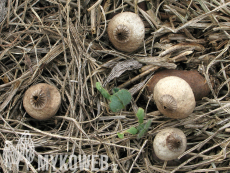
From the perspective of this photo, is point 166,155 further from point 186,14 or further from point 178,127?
point 186,14

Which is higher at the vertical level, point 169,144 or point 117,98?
point 117,98

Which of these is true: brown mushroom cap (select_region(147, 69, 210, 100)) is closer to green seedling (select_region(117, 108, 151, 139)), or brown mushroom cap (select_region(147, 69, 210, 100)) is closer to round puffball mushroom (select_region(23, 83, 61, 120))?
green seedling (select_region(117, 108, 151, 139))

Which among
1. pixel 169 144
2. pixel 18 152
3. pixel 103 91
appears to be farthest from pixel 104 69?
pixel 18 152

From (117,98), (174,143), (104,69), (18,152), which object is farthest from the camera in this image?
(104,69)

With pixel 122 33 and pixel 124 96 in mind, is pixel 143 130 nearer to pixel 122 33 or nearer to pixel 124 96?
pixel 124 96
